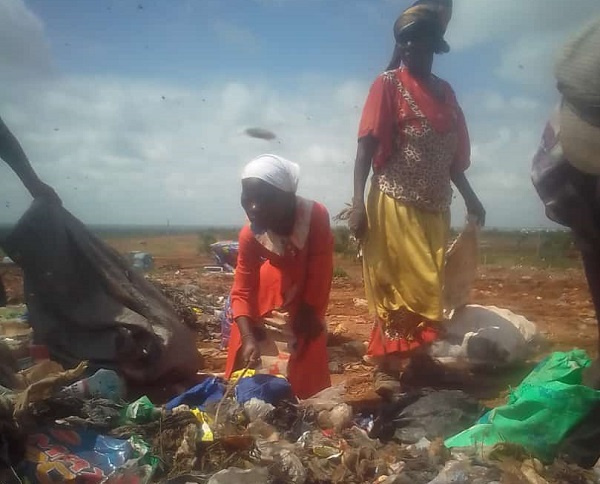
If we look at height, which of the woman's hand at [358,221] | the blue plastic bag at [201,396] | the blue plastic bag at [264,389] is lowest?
the blue plastic bag at [201,396]

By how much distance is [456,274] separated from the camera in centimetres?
427

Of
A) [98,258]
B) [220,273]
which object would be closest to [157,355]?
[98,258]

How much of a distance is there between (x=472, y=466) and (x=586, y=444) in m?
0.53

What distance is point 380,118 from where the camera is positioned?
3.92 metres

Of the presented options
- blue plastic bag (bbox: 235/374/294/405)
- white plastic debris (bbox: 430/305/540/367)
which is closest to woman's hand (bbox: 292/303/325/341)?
blue plastic bag (bbox: 235/374/294/405)

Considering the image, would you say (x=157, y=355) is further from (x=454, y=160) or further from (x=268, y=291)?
(x=454, y=160)

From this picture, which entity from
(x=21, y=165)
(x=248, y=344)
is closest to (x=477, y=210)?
(x=248, y=344)

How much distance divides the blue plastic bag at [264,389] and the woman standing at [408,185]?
0.85 meters

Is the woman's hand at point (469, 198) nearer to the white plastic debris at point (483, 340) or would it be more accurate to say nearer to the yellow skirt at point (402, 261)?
the yellow skirt at point (402, 261)

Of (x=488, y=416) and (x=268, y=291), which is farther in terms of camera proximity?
(x=268, y=291)

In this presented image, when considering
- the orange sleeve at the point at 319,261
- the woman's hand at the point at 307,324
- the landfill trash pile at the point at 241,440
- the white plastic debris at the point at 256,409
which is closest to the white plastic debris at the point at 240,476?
the landfill trash pile at the point at 241,440

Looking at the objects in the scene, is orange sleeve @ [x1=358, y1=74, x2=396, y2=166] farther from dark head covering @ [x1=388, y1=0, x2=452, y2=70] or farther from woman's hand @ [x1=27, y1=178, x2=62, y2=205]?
woman's hand @ [x1=27, y1=178, x2=62, y2=205]

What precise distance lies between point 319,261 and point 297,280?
0.17 metres

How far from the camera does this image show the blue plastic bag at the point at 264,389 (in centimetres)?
313
